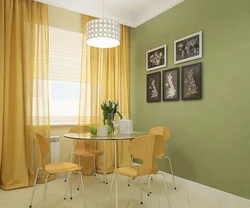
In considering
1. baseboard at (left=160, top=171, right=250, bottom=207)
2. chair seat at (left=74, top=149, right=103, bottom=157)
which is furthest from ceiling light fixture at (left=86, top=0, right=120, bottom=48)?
baseboard at (left=160, top=171, right=250, bottom=207)

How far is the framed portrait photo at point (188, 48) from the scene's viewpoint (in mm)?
3029

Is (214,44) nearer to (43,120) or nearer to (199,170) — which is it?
(199,170)

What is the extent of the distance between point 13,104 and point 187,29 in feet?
8.67

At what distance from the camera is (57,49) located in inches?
145

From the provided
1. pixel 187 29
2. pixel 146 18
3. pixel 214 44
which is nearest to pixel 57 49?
pixel 146 18

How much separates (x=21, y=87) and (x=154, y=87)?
2.01m

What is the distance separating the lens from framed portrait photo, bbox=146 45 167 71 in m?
3.59

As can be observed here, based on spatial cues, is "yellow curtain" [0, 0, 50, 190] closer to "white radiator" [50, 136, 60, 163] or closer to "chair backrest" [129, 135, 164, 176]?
"white radiator" [50, 136, 60, 163]

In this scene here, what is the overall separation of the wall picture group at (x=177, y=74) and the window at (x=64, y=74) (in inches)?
47.9

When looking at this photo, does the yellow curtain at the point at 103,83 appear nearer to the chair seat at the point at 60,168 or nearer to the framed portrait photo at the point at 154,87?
the framed portrait photo at the point at 154,87

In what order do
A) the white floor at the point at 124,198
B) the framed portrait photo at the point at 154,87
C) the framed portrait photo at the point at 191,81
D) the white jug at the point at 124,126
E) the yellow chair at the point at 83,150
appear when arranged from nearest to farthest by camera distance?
the white floor at the point at 124,198
the white jug at the point at 124,126
the framed portrait photo at the point at 191,81
the yellow chair at the point at 83,150
the framed portrait photo at the point at 154,87

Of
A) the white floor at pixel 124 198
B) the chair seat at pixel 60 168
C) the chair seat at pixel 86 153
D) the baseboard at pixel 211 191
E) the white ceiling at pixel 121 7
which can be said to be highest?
the white ceiling at pixel 121 7

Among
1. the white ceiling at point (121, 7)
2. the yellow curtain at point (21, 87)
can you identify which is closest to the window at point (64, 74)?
the yellow curtain at point (21, 87)

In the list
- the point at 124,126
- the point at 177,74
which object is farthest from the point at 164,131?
the point at 177,74
